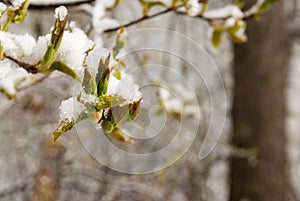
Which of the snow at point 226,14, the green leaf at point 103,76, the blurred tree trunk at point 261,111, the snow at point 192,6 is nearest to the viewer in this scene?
the green leaf at point 103,76

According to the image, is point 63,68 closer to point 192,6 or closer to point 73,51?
point 73,51

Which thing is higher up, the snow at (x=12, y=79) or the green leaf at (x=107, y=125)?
the green leaf at (x=107, y=125)

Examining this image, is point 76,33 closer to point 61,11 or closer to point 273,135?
point 61,11

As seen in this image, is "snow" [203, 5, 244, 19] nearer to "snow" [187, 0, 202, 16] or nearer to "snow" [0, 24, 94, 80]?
"snow" [187, 0, 202, 16]

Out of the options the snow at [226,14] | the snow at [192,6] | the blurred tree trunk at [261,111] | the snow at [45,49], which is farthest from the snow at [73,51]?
the blurred tree trunk at [261,111]

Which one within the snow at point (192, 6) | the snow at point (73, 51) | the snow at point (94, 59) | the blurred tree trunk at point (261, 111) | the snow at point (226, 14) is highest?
the snow at point (94, 59)

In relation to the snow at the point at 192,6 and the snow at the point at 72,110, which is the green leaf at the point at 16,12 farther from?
the snow at the point at 192,6

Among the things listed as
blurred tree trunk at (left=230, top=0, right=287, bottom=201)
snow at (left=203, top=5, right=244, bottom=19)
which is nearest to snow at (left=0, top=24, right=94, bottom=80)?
snow at (left=203, top=5, right=244, bottom=19)

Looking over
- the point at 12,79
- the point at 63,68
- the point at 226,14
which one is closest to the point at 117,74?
the point at 63,68

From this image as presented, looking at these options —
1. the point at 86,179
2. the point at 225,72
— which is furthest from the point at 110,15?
the point at 225,72
